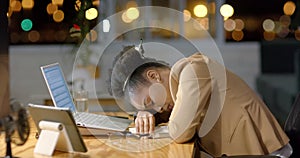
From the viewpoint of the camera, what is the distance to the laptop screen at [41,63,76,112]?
2.35 meters

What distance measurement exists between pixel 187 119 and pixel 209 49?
465 centimetres

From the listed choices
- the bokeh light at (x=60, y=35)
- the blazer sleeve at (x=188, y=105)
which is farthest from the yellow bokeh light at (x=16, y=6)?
the blazer sleeve at (x=188, y=105)

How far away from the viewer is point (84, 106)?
9.02ft

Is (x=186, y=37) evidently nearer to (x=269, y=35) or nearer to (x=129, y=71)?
(x=269, y=35)

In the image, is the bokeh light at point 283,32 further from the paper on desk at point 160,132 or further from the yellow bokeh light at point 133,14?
the paper on desk at point 160,132

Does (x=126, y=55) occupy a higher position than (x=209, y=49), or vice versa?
(x=126, y=55)

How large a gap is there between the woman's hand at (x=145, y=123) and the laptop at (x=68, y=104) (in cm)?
6

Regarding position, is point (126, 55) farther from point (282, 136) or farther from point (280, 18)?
point (280, 18)

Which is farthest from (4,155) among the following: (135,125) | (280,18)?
(280,18)

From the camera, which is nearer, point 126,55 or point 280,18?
point 126,55

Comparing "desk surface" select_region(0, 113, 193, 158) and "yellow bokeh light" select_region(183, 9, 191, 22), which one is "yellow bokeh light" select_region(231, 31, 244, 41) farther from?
"desk surface" select_region(0, 113, 193, 158)

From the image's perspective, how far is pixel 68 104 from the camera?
2.52 meters

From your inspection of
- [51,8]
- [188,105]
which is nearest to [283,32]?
[51,8]

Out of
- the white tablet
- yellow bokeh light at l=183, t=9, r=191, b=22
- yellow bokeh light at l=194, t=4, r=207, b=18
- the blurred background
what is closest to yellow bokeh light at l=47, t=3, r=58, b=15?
the blurred background
